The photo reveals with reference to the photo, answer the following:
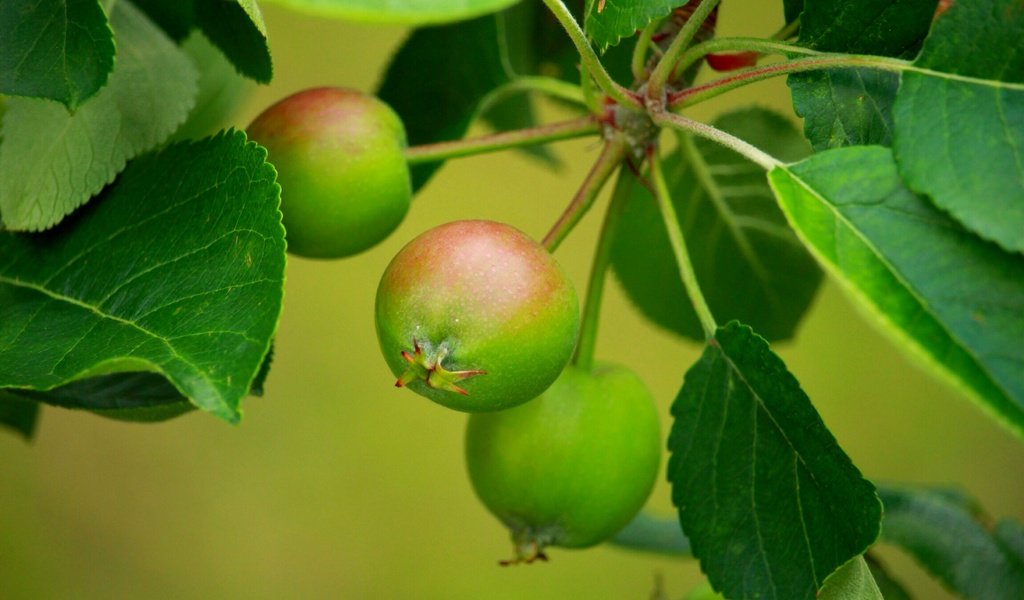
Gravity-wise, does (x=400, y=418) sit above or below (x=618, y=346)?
below

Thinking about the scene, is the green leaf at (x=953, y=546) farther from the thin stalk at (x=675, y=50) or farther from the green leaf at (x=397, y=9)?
the green leaf at (x=397, y=9)

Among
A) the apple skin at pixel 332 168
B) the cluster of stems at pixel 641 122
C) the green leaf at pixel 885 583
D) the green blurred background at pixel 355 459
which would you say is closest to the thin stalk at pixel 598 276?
the cluster of stems at pixel 641 122

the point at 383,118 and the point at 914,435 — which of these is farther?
the point at 914,435

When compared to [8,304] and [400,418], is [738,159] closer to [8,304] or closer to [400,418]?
[8,304]

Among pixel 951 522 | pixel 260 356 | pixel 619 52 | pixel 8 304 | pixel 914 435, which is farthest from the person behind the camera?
pixel 914 435

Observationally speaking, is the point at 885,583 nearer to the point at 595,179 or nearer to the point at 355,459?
the point at 595,179

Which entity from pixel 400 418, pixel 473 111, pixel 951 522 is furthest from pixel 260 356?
pixel 400 418
